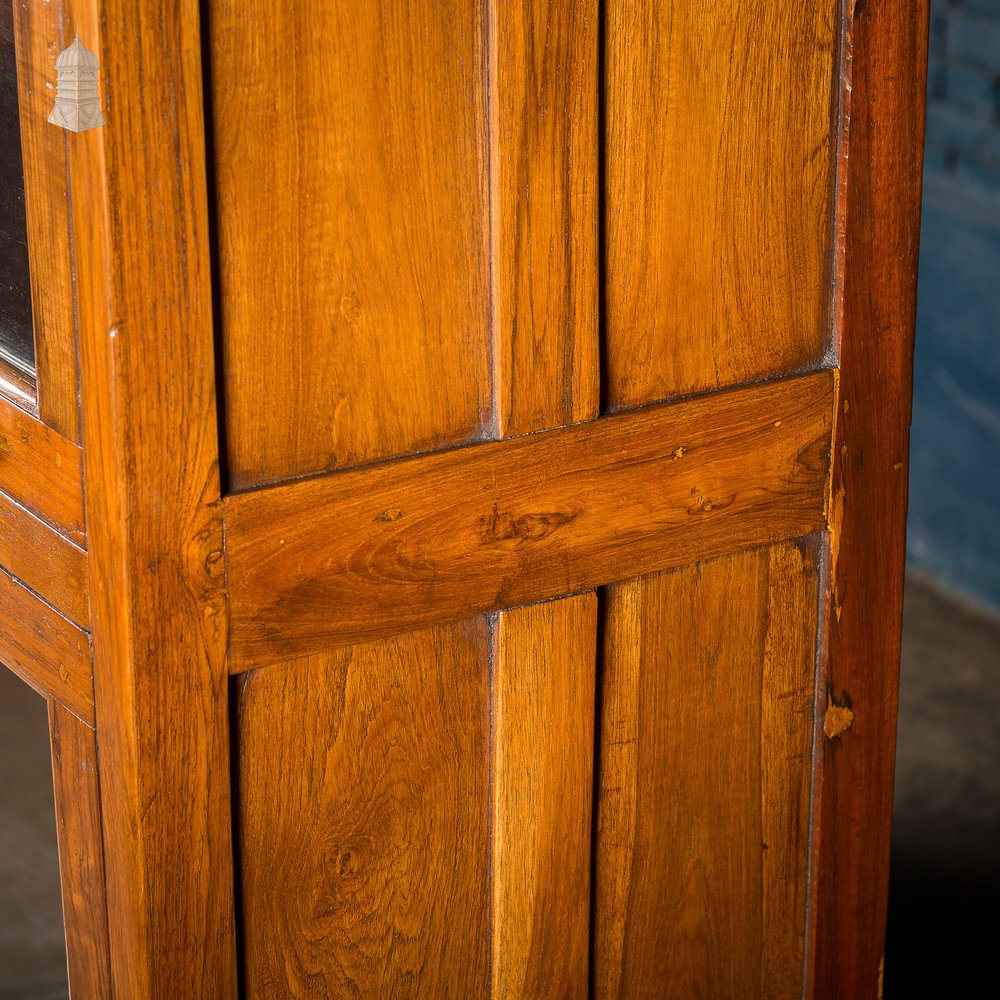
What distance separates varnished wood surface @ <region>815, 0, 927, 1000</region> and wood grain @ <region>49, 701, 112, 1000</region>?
76 cm

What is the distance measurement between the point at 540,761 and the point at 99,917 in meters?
0.42

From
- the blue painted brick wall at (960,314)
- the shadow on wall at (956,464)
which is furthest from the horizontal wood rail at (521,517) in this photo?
the blue painted brick wall at (960,314)

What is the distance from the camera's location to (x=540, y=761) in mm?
1517

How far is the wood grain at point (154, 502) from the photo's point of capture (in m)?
1.15

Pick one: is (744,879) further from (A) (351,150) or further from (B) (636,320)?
(A) (351,150)

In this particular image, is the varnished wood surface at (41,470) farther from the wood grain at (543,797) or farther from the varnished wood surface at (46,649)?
the wood grain at (543,797)

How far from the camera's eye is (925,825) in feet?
10.6

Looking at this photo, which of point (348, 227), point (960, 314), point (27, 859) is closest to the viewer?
point (348, 227)

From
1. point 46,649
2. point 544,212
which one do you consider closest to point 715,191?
point 544,212

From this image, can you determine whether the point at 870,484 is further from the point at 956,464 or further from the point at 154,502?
the point at 956,464

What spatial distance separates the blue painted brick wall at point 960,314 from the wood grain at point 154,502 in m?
3.02

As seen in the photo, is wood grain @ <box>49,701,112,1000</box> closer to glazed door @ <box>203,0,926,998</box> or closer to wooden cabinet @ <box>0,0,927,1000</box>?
wooden cabinet @ <box>0,0,927,1000</box>

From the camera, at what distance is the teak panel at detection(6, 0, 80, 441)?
3.87ft

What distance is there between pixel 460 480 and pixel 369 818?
1.05 feet
